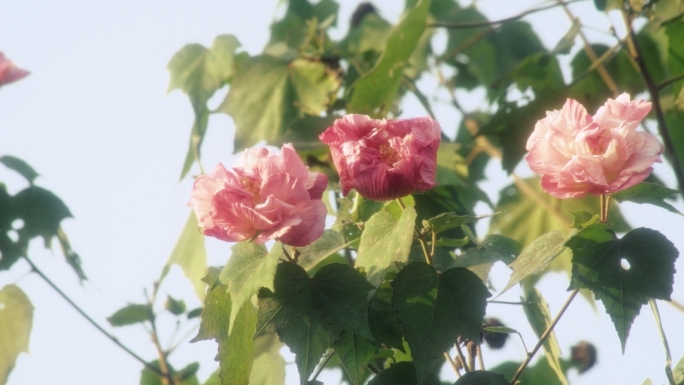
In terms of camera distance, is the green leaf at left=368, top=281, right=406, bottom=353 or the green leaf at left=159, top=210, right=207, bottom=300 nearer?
the green leaf at left=368, top=281, right=406, bottom=353

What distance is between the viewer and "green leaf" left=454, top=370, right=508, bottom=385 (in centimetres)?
58

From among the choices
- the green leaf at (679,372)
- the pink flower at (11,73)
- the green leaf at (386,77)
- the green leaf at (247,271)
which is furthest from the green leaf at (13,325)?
the green leaf at (679,372)

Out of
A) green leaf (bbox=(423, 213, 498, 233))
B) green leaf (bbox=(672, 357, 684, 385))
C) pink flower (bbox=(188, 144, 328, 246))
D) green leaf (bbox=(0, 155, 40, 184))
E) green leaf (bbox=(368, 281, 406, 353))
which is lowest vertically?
green leaf (bbox=(672, 357, 684, 385))

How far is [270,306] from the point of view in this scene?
1.87 feet

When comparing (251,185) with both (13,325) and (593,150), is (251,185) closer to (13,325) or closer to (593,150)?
(593,150)

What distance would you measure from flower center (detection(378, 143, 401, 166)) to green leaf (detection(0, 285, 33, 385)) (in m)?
0.76

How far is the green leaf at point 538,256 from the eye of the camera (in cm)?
55

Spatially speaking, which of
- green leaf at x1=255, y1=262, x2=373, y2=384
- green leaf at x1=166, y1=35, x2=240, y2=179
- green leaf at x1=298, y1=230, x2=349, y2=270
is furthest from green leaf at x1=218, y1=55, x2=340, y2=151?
green leaf at x1=255, y1=262, x2=373, y2=384

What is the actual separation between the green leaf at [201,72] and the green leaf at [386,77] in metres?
0.33

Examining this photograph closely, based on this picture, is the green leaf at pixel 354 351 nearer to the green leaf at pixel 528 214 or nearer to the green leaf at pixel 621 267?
→ the green leaf at pixel 621 267

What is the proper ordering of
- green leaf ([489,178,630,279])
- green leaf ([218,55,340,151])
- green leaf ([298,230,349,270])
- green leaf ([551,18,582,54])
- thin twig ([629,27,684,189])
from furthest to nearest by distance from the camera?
green leaf ([489,178,630,279]), green leaf ([218,55,340,151]), green leaf ([551,18,582,54]), thin twig ([629,27,684,189]), green leaf ([298,230,349,270])

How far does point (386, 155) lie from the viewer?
0.59 metres

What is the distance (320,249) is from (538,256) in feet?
0.62

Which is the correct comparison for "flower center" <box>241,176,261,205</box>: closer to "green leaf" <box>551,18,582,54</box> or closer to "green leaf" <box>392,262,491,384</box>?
"green leaf" <box>392,262,491,384</box>
